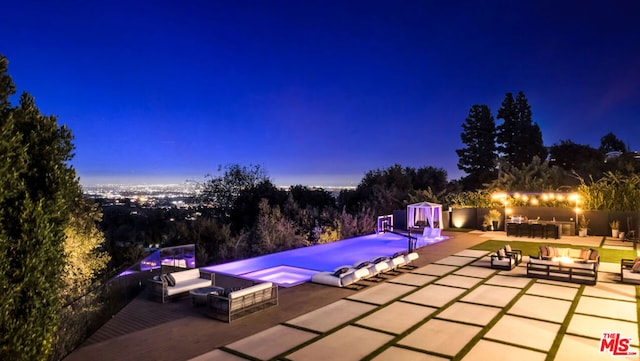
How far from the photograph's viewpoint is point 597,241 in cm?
1745

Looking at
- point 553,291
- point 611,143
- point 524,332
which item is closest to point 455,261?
point 553,291

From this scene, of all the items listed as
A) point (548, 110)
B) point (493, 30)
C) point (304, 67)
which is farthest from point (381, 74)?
point (548, 110)

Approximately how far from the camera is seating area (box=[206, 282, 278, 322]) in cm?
729

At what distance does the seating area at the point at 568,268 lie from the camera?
33.4 feet

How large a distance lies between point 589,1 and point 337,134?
84.0ft

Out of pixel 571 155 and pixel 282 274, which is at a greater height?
pixel 571 155

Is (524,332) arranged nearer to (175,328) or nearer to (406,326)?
(406,326)

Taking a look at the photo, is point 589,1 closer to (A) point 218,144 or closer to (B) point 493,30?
(B) point 493,30

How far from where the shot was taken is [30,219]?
3875 millimetres

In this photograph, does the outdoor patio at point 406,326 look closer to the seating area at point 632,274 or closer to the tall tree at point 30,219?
the seating area at point 632,274

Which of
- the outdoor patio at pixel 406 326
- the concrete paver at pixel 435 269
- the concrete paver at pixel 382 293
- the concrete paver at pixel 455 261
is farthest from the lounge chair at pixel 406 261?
the concrete paver at pixel 382 293

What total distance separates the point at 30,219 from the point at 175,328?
373cm
